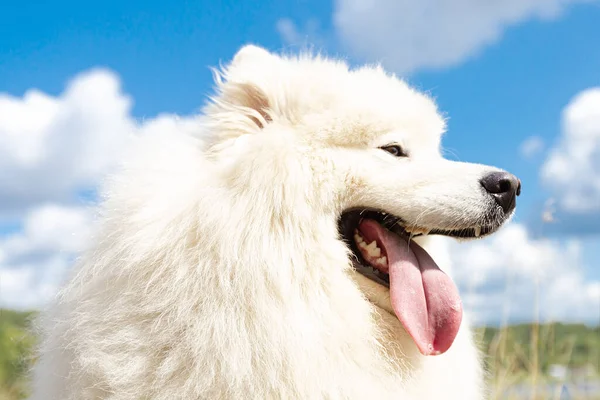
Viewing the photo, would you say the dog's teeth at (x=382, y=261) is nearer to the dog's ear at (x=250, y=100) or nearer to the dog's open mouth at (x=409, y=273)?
the dog's open mouth at (x=409, y=273)

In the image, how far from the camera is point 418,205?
3268mm

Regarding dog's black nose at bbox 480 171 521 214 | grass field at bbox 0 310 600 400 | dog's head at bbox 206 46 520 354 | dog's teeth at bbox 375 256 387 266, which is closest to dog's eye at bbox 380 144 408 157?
dog's head at bbox 206 46 520 354

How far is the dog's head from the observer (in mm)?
3174

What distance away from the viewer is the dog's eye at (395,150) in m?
3.40

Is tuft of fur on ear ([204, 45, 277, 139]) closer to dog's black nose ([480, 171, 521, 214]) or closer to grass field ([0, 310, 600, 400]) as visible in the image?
dog's black nose ([480, 171, 521, 214])

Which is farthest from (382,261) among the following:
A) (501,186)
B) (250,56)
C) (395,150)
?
(250,56)

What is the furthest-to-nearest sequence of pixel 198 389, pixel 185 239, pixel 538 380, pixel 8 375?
pixel 8 375 → pixel 538 380 → pixel 185 239 → pixel 198 389

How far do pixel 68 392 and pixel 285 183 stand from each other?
5.04 ft

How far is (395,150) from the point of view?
3.44 m

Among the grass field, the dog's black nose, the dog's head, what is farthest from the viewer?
the grass field

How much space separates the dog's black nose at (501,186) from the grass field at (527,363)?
9.23ft

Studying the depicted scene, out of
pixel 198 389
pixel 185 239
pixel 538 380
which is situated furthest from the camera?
pixel 538 380

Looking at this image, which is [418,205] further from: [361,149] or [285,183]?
[285,183]

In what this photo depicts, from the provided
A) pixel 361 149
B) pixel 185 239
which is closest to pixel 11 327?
pixel 185 239
